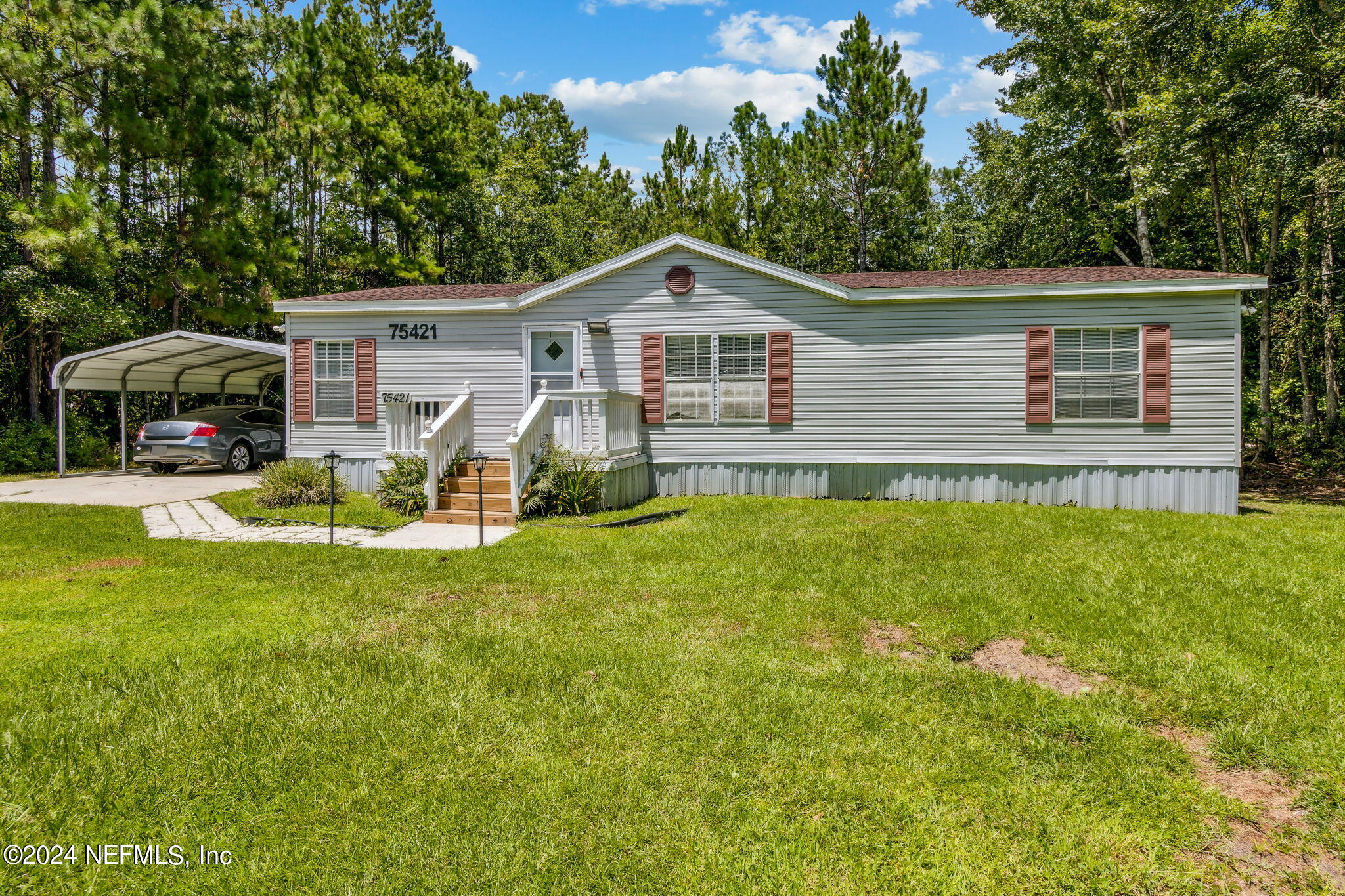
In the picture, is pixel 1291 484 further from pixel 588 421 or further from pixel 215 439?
pixel 215 439

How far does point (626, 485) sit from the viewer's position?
32.1ft

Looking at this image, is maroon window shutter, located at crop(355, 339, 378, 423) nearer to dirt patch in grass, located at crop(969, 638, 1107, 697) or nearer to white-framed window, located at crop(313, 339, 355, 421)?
white-framed window, located at crop(313, 339, 355, 421)

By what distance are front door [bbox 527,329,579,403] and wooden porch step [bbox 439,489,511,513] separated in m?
2.65

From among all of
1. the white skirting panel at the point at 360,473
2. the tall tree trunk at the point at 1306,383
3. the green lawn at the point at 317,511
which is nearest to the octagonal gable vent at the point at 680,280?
the green lawn at the point at 317,511

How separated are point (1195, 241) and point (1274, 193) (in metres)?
4.89

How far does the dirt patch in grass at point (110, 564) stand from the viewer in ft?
19.1

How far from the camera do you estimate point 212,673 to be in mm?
3623

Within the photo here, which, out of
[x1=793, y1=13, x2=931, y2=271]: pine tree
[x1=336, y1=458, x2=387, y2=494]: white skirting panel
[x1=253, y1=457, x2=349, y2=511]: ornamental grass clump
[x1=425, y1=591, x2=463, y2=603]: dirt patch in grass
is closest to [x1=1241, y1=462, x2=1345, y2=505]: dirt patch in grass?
[x1=793, y1=13, x2=931, y2=271]: pine tree

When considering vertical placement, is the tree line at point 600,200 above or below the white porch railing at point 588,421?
above

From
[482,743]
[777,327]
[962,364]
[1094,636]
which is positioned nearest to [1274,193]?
[962,364]

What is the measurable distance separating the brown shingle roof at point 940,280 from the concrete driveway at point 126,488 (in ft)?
11.1

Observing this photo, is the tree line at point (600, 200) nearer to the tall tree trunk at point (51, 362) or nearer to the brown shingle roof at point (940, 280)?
the tall tree trunk at point (51, 362)

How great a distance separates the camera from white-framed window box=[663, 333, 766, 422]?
1067 cm

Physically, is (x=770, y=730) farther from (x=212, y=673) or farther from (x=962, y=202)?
(x=962, y=202)
